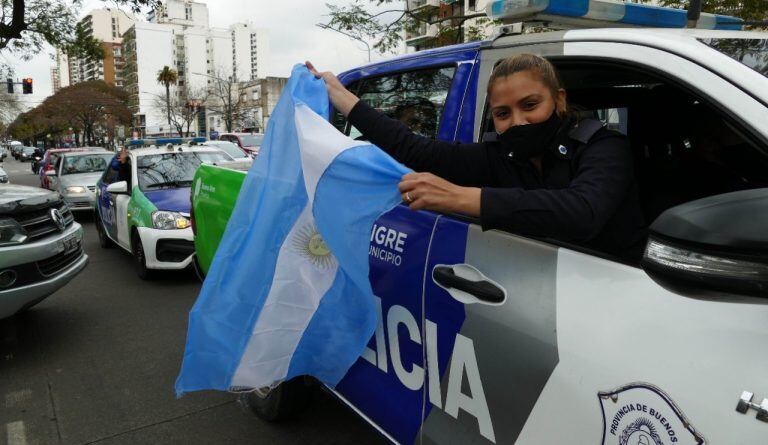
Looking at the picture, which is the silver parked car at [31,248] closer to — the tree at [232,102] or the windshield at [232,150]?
the windshield at [232,150]

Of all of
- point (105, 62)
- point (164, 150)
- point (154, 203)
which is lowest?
point (154, 203)

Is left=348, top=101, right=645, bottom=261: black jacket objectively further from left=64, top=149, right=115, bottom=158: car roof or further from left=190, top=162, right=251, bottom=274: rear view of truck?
left=64, top=149, right=115, bottom=158: car roof

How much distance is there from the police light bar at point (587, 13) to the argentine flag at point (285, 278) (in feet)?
2.57

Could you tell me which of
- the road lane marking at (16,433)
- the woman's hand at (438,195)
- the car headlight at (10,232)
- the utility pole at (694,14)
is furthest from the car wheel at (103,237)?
the utility pole at (694,14)

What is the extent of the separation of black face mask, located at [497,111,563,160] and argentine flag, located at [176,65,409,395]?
0.52 m

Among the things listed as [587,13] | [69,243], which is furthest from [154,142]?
[587,13]

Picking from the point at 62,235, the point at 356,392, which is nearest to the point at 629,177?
the point at 356,392

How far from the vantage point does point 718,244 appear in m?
0.90

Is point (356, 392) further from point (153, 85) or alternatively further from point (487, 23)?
point (153, 85)

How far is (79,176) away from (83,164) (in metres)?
0.92

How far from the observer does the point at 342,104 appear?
2117 mm

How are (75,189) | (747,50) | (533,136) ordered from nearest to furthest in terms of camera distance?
(747,50)
(533,136)
(75,189)

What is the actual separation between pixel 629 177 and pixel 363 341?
1077mm

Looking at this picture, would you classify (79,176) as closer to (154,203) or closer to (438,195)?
(154,203)
